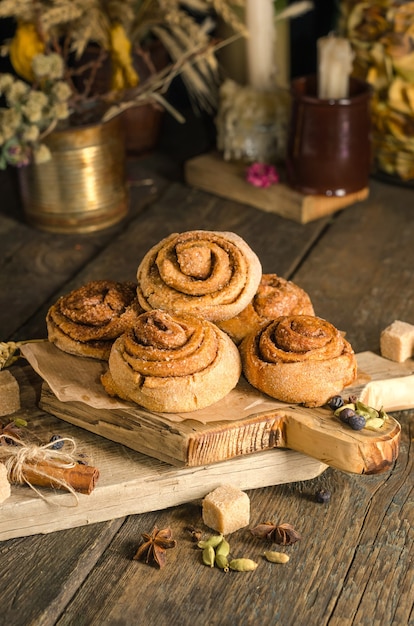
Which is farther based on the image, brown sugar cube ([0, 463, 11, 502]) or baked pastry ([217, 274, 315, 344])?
baked pastry ([217, 274, 315, 344])

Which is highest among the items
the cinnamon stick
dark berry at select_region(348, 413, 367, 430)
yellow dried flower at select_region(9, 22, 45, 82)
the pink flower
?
yellow dried flower at select_region(9, 22, 45, 82)

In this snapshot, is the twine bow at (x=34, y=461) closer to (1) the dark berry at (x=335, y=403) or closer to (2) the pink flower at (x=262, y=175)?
(1) the dark berry at (x=335, y=403)

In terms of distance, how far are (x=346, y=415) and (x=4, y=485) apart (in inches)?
19.3

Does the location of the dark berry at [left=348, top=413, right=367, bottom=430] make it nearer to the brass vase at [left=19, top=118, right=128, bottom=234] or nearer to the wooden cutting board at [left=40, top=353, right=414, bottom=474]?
the wooden cutting board at [left=40, top=353, right=414, bottom=474]

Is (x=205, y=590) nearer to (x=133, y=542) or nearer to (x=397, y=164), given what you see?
(x=133, y=542)

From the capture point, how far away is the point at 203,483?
1.32 meters

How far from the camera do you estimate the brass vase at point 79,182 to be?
81.5 inches

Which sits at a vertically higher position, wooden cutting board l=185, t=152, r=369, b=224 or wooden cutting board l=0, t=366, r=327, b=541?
wooden cutting board l=0, t=366, r=327, b=541

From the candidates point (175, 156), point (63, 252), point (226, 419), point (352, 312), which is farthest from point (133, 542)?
point (175, 156)

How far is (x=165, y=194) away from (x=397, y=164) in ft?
A: 1.99

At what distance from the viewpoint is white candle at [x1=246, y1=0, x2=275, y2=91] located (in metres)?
2.29

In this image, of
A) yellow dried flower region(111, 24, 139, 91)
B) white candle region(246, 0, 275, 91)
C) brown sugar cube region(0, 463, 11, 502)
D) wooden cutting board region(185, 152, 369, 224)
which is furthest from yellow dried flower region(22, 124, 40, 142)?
brown sugar cube region(0, 463, 11, 502)

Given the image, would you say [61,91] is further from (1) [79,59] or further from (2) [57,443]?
(2) [57,443]

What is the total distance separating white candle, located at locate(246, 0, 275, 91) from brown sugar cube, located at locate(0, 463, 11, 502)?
1.42 metres
